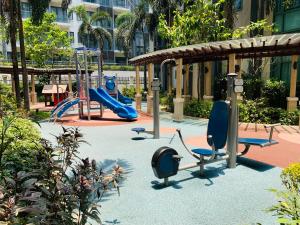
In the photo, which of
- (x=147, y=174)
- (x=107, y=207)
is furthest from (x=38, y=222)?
(x=147, y=174)

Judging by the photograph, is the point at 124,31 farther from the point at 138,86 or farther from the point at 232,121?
the point at 232,121

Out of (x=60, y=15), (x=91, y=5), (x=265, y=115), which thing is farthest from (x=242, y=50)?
(x=91, y=5)

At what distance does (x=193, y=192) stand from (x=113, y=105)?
10670 millimetres

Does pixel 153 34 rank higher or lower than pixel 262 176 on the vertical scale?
higher

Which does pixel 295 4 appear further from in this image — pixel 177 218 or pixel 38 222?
pixel 38 222

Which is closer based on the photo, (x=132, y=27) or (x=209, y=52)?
(x=209, y=52)

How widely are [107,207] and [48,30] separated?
96.2ft

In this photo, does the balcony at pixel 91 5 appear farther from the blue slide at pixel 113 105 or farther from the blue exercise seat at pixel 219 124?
the blue exercise seat at pixel 219 124

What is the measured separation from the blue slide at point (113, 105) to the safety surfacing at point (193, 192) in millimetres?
6013

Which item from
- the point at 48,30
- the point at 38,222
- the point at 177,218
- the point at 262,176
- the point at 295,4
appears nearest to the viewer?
the point at 38,222

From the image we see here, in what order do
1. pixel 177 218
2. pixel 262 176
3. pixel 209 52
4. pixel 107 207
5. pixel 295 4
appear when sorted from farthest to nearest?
pixel 295 4, pixel 209 52, pixel 262 176, pixel 107 207, pixel 177 218

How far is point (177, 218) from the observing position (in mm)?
4191

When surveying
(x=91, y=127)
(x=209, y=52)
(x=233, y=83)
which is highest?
(x=209, y=52)

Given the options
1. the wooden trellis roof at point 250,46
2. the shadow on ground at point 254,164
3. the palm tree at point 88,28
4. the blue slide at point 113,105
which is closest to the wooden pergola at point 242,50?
the wooden trellis roof at point 250,46
